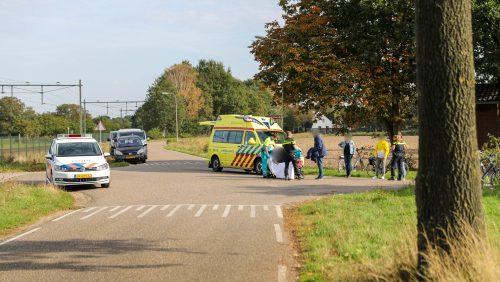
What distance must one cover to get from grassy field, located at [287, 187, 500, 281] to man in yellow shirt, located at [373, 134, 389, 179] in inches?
269

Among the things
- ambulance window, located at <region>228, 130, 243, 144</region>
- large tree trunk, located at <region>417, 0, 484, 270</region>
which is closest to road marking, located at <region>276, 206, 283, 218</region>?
large tree trunk, located at <region>417, 0, 484, 270</region>

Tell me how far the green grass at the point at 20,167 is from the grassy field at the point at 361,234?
22107 millimetres

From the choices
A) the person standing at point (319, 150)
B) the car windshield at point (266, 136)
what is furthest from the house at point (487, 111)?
the person standing at point (319, 150)

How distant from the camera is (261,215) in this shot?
12320 millimetres

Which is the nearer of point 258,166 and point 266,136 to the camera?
point 266,136

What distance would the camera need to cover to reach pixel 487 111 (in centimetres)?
3381

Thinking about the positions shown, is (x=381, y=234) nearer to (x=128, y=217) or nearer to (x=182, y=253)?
(x=182, y=253)

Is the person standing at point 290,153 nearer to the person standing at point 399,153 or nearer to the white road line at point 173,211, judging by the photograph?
the person standing at point 399,153

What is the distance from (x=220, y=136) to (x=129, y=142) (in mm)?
12266

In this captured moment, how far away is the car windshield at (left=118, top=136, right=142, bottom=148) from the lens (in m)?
36.3

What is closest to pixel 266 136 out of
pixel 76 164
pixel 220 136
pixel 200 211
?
pixel 220 136

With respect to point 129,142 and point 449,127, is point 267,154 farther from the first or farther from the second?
point 449,127

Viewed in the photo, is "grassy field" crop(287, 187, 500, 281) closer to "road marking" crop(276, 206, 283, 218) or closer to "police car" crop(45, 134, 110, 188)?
"road marking" crop(276, 206, 283, 218)

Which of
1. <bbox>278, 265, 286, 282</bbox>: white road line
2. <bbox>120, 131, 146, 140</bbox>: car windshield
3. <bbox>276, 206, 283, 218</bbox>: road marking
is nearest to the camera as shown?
<bbox>278, 265, 286, 282</bbox>: white road line
